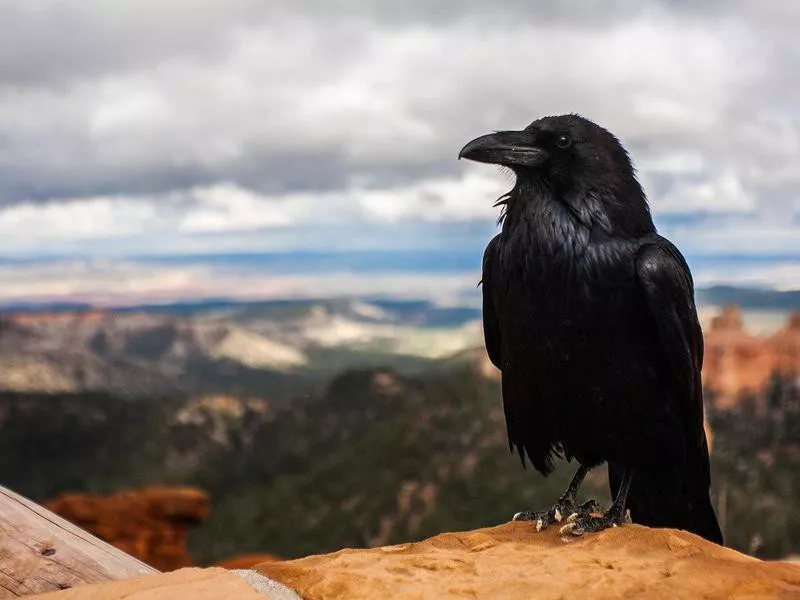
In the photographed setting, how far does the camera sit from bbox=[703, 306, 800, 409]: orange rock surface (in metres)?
55.3

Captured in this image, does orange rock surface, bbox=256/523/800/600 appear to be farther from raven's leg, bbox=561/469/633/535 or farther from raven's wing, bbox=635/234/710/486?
raven's wing, bbox=635/234/710/486

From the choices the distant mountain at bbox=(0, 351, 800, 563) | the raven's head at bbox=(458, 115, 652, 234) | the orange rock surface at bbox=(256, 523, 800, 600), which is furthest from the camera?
the distant mountain at bbox=(0, 351, 800, 563)

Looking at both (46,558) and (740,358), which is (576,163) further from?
(740,358)

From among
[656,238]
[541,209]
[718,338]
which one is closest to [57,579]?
[541,209]

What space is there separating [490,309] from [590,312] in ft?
4.38

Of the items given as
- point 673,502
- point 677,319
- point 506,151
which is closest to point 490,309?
point 506,151

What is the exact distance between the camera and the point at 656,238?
6.77m

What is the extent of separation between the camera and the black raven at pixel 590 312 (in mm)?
6480

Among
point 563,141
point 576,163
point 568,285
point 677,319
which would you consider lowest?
point 677,319

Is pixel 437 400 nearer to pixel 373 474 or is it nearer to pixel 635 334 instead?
pixel 373 474

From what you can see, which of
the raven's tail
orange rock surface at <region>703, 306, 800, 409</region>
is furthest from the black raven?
orange rock surface at <region>703, 306, 800, 409</region>

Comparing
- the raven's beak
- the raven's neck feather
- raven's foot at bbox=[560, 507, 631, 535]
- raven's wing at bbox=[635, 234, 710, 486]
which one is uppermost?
the raven's beak

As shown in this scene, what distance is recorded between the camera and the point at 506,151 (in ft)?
22.1

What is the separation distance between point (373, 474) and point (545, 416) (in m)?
42.5
